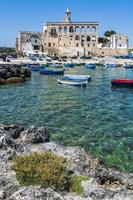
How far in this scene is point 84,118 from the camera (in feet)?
116

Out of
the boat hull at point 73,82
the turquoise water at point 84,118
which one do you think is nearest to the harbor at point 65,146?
the turquoise water at point 84,118

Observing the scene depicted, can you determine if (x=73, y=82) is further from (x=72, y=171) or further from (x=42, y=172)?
(x=42, y=172)

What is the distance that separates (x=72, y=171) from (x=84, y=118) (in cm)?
2043

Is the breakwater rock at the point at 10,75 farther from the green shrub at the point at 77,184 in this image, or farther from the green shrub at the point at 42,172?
the green shrub at the point at 42,172

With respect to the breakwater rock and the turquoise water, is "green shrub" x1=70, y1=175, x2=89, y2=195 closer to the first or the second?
the turquoise water

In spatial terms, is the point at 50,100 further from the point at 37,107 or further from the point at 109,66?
the point at 109,66

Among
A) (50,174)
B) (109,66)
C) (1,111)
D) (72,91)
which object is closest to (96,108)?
(1,111)

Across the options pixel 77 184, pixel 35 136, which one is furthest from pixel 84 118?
pixel 77 184

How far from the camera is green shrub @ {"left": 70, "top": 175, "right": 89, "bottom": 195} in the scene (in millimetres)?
13102

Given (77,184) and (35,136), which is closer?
(77,184)

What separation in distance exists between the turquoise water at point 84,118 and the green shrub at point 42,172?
7.61 meters

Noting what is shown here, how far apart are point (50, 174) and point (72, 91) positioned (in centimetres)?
4986

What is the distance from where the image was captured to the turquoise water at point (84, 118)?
79.8ft

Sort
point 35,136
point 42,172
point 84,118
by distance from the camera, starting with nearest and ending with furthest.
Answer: point 42,172 → point 35,136 → point 84,118
